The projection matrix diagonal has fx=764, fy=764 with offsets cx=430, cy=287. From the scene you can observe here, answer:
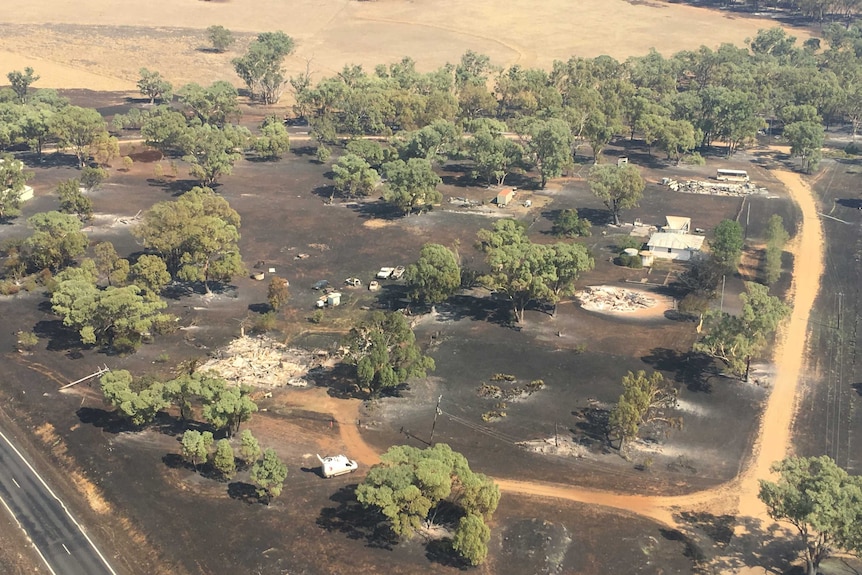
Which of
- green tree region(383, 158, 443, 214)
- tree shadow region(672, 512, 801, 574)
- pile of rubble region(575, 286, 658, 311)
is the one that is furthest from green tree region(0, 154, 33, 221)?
tree shadow region(672, 512, 801, 574)

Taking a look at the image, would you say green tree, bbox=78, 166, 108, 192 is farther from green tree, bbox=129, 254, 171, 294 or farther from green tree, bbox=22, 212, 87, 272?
green tree, bbox=129, 254, 171, 294

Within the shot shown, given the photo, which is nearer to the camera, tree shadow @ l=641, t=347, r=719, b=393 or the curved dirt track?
the curved dirt track

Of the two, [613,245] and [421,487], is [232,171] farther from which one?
[421,487]

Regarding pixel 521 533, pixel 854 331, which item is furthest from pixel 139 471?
pixel 854 331

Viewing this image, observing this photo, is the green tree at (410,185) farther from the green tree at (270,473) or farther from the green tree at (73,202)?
the green tree at (270,473)

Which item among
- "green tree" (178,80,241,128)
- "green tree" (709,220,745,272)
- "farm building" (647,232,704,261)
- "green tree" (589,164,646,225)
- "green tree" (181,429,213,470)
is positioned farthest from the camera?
"green tree" (178,80,241,128)

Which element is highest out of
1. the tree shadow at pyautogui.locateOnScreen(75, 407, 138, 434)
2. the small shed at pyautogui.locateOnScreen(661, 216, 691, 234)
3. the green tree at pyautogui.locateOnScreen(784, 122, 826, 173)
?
the green tree at pyautogui.locateOnScreen(784, 122, 826, 173)
